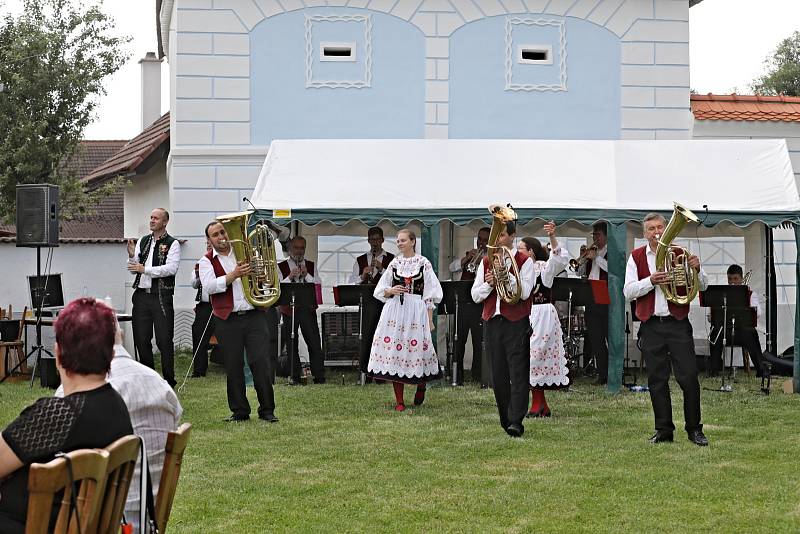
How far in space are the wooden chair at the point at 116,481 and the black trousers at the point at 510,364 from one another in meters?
5.53

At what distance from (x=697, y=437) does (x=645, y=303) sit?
104cm

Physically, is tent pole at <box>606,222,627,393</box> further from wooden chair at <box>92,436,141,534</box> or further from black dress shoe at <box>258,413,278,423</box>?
wooden chair at <box>92,436,141,534</box>

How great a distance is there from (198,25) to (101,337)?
13.5 meters

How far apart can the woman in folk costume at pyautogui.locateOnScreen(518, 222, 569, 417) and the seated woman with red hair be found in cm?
611

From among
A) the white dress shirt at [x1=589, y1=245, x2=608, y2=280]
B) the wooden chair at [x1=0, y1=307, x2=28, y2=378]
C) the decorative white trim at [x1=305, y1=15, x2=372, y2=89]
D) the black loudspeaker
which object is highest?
the decorative white trim at [x1=305, y1=15, x2=372, y2=89]

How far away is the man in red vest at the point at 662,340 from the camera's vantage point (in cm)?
896

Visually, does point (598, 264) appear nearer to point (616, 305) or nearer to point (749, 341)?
point (616, 305)

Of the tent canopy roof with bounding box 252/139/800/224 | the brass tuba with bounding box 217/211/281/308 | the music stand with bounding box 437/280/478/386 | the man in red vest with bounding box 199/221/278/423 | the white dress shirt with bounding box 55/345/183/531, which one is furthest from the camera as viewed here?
the music stand with bounding box 437/280/478/386

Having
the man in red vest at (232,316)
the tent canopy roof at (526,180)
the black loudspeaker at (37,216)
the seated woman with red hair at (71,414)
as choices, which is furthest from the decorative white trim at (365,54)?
the seated woman with red hair at (71,414)

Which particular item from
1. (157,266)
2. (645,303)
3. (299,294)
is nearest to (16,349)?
(157,266)

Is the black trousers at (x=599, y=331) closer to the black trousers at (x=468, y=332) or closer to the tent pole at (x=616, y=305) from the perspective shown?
the tent pole at (x=616, y=305)

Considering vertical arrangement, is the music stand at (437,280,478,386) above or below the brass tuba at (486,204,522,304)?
below

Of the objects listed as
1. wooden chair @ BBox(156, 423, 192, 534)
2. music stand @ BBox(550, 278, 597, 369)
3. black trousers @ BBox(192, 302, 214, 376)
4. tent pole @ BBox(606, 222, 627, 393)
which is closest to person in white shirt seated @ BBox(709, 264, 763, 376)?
tent pole @ BBox(606, 222, 627, 393)

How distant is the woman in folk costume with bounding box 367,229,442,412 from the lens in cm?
1126
